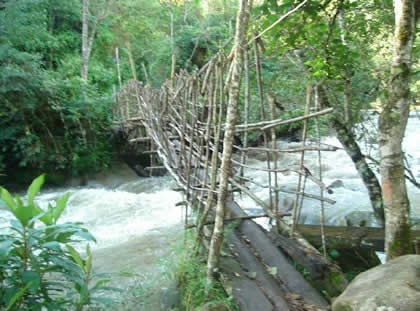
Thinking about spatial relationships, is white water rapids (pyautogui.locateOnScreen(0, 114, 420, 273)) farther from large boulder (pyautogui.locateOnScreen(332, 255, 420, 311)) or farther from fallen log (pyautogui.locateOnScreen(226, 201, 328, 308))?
large boulder (pyautogui.locateOnScreen(332, 255, 420, 311))

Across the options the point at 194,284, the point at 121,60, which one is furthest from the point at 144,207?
the point at 121,60

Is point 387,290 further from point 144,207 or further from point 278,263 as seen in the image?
point 144,207

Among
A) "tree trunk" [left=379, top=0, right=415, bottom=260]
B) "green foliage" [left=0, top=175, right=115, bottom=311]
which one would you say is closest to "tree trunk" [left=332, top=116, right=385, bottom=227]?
"tree trunk" [left=379, top=0, right=415, bottom=260]

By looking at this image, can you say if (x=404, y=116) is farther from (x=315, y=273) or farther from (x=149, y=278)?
(x=149, y=278)

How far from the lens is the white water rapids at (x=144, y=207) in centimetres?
416

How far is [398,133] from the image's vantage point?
6.70 feet

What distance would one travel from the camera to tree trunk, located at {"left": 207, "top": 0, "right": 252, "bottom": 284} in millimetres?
1854

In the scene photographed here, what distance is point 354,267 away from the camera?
2953mm

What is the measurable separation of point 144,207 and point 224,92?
423cm

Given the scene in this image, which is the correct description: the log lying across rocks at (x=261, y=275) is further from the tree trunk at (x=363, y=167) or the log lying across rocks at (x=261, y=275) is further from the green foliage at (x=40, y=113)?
the green foliage at (x=40, y=113)

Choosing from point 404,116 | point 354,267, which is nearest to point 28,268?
point 404,116

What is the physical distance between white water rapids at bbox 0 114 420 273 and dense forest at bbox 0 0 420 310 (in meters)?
0.64

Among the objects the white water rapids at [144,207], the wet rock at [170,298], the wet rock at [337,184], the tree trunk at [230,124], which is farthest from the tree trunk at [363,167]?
the wet rock at [170,298]

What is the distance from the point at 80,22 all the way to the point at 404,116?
40.6 ft
